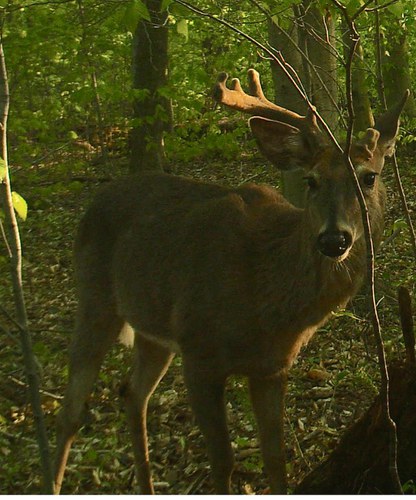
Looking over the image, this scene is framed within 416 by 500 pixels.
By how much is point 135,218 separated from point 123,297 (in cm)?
58

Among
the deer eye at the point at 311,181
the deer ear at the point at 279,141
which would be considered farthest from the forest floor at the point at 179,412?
the deer ear at the point at 279,141

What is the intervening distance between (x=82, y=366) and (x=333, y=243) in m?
2.51

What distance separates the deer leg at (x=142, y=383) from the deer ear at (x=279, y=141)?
1838mm

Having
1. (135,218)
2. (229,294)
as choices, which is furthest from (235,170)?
(229,294)

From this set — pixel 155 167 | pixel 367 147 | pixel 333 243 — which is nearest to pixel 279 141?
pixel 367 147

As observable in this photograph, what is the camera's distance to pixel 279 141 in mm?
5488

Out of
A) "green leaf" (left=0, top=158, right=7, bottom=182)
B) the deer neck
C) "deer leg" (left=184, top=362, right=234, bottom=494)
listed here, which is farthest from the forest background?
the deer neck

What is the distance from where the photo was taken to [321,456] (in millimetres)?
5996

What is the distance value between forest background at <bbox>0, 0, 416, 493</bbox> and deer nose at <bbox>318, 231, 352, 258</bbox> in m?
0.99

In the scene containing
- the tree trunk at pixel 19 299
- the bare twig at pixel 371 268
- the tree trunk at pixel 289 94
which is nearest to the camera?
the bare twig at pixel 371 268

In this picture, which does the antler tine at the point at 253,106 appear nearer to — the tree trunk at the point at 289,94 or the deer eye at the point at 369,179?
the deer eye at the point at 369,179

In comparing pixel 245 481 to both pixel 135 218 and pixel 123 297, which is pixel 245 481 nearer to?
pixel 123 297

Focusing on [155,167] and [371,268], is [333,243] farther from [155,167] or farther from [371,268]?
[155,167]

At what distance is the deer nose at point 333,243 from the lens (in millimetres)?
4645
